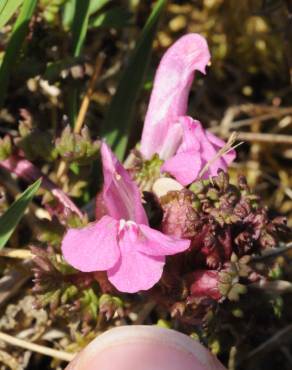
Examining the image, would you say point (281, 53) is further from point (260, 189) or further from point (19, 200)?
point (19, 200)

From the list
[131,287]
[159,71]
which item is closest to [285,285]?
[131,287]

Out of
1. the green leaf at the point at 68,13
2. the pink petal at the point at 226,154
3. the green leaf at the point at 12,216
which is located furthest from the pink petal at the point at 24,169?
the green leaf at the point at 68,13

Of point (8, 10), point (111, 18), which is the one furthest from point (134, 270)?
point (111, 18)

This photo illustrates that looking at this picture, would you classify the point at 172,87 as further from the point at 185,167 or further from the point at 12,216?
the point at 12,216

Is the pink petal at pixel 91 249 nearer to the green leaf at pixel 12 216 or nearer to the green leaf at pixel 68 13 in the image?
the green leaf at pixel 12 216

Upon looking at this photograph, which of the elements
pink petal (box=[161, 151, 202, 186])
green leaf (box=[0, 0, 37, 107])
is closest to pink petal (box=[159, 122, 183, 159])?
pink petal (box=[161, 151, 202, 186])

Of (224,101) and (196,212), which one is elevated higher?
(196,212)

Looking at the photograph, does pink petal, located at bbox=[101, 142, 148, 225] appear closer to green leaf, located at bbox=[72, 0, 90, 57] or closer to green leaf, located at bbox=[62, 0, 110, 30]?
green leaf, located at bbox=[72, 0, 90, 57]
